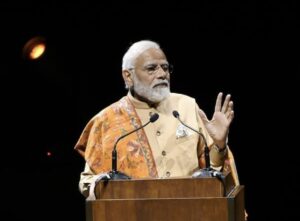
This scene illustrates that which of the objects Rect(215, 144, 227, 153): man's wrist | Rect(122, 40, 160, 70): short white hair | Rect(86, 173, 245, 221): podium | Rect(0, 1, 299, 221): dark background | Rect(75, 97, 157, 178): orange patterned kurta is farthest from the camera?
Rect(0, 1, 299, 221): dark background

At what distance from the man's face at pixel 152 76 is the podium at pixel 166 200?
32.0 inches

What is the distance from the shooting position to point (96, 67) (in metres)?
5.12

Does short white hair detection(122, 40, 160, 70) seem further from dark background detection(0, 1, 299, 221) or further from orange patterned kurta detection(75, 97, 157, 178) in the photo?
dark background detection(0, 1, 299, 221)

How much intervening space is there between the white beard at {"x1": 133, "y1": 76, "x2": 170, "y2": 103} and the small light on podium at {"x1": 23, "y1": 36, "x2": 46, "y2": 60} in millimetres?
1146

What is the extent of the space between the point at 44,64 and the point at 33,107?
1.08 feet

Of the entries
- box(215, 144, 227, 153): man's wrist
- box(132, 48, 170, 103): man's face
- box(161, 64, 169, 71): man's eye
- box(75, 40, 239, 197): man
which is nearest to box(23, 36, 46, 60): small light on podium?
box(75, 40, 239, 197): man

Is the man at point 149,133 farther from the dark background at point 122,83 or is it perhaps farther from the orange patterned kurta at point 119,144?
the dark background at point 122,83

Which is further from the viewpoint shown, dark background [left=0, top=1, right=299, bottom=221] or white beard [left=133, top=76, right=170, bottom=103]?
dark background [left=0, top=1, right=299, bottom=221]

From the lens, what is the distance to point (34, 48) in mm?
4969

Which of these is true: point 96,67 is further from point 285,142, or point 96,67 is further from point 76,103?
point 285,142

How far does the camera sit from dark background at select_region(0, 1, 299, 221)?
191 inches

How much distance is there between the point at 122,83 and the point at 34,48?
63 cm

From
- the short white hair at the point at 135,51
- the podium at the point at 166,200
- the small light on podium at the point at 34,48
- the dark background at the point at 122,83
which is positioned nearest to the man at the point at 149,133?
the short white hair at the point at 135,51

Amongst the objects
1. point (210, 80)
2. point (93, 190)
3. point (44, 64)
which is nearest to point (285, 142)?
point (210, 80)
